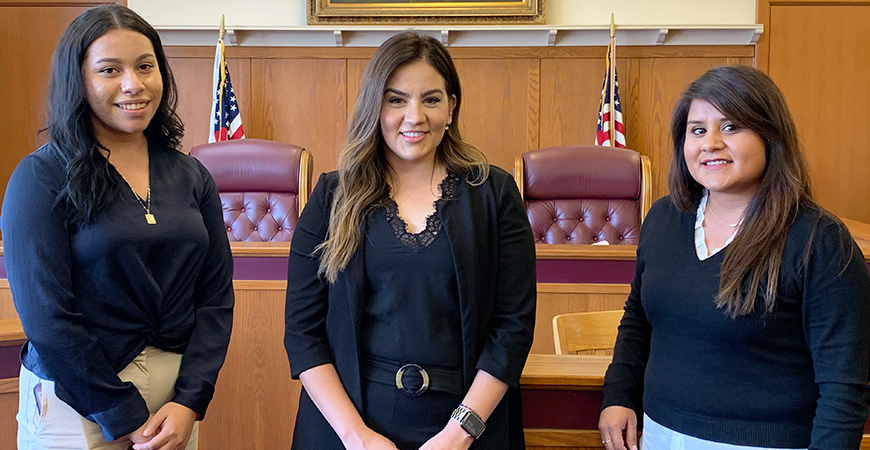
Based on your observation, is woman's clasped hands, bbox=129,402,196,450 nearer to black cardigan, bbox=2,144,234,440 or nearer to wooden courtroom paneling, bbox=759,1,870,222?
black cardigan, bbox=2,144,234,440

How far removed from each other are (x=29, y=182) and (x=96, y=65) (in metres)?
0.25

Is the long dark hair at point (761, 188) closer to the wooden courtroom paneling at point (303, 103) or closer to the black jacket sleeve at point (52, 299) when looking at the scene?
the black jacket sleeve at point (52, 299)

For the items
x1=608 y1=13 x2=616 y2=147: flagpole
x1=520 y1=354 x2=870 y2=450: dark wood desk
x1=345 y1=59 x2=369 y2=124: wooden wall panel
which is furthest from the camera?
x1=345 y1=59 x2=369 y2=124: wooden wall panel

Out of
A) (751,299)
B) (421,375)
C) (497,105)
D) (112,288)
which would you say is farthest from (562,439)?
(497,105)

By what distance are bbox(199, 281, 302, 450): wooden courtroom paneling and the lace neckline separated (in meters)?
1.01

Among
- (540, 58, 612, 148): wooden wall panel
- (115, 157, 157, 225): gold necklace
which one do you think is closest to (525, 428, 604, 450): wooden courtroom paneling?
(115, 157, 157, 225): gold necklace

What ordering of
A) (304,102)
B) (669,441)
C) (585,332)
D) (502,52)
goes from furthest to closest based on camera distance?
1. (304,102)
2. (502,52)
3. (585,332)
4. (669,441)

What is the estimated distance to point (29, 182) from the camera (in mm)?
1301

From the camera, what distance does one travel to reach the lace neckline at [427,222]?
1.38m

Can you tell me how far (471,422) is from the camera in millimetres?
1324

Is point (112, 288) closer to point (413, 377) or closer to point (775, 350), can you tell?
point (413, 377)

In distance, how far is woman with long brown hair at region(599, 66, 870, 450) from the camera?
118cm

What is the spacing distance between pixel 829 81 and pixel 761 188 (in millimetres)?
5155

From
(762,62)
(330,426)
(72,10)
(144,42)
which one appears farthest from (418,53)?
(72,10)
